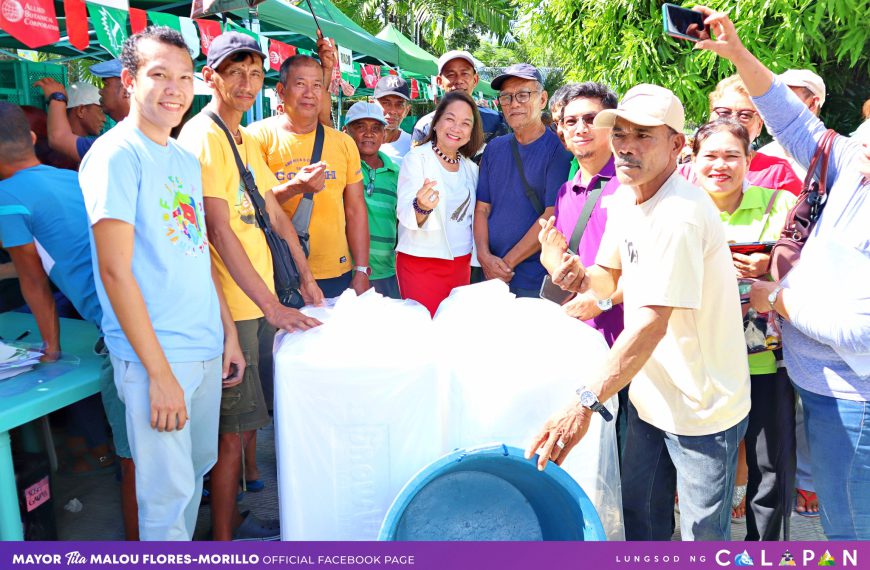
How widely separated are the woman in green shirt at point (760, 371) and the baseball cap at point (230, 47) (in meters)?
1.70

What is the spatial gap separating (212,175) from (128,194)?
18.5 inches

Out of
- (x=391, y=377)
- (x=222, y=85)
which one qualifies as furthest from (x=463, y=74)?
(x=391, y=377)

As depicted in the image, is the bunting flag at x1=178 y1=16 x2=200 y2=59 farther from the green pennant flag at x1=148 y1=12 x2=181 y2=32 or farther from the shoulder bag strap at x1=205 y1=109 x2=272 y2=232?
the shoulder bag strap at x1=205 y1=109 x2=272 y2=232

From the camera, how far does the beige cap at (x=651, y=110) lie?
1648 millimetres

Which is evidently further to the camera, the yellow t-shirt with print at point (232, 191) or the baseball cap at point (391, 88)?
the baseball cap at point (391, 88)

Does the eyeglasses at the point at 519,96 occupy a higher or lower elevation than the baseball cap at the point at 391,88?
lower

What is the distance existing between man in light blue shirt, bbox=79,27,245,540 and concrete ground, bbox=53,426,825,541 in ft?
2.80

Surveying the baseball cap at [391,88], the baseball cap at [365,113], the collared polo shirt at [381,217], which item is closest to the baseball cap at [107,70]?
the baseball cap at [391,88]

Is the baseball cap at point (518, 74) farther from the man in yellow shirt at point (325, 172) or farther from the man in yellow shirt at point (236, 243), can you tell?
A: the man in yellow shirt at point (236, 243)

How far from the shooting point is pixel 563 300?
248 cm

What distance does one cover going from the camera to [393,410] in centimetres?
172

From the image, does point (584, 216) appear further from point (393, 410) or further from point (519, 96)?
point (393, 410)

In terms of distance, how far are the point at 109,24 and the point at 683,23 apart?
482cm

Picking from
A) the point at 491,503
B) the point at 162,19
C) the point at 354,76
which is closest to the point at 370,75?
the point at 354,76
